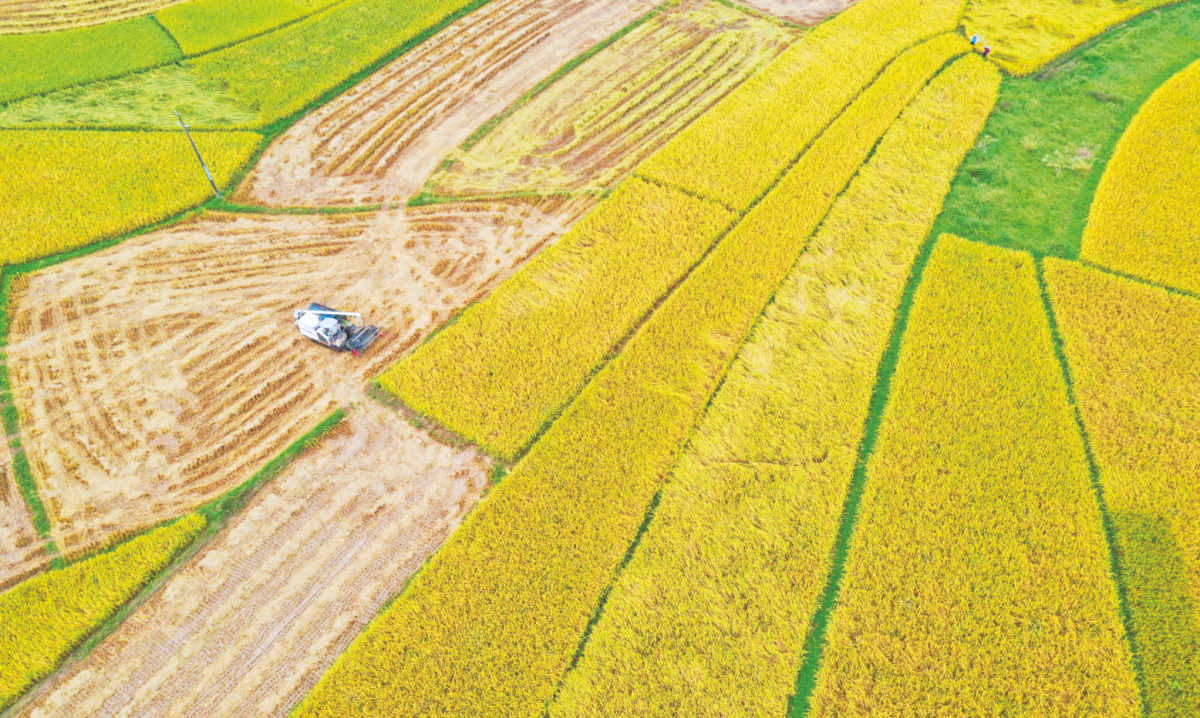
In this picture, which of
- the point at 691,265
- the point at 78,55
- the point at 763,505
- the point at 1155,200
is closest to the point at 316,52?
the point at 78,55

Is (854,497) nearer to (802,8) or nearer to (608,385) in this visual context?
(608,385)

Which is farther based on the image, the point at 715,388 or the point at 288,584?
the point at 715,388

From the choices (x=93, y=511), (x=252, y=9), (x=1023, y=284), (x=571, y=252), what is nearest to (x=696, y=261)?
(x=571, y=252)

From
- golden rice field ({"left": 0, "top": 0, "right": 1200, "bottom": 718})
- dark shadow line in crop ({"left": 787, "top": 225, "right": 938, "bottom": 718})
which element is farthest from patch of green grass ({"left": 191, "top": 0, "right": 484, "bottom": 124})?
dark shadow line in crop ({"left": 787, "top": 225, "right": 938, "bottom": 718})

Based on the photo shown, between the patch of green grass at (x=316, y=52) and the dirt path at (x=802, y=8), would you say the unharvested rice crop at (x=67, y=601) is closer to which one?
the patch of green grass at (x=316, y=52)

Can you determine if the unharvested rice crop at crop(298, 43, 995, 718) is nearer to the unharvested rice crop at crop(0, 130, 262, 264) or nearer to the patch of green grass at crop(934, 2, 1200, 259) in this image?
the patch of green grass at crop(934, 2, 1200, 259)

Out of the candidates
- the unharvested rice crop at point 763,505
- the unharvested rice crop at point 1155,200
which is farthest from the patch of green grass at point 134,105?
the unharvested rice crop at point 1155,200
